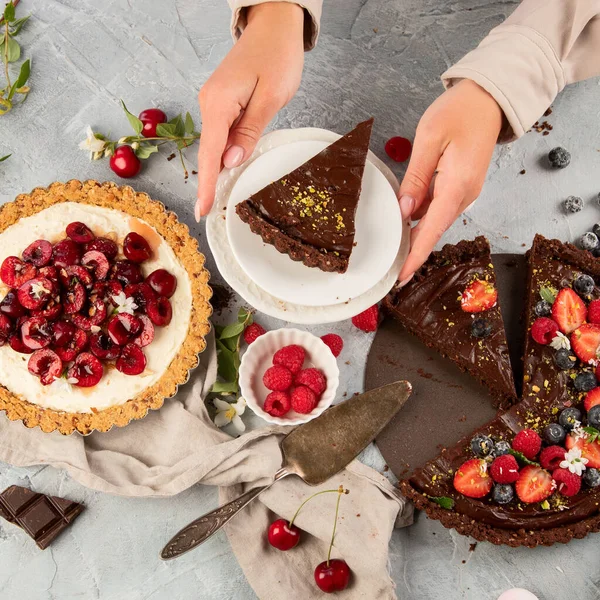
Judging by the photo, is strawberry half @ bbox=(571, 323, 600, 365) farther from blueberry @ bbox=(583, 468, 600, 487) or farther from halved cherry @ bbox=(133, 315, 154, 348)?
halved cherry @ bbox=(133, 315, 154, 348)

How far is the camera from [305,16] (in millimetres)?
3088

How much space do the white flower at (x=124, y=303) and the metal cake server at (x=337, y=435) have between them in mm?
1102

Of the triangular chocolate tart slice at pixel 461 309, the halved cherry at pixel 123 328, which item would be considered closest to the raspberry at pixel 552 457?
the triangular chocolate tart slice at pixel 461 309

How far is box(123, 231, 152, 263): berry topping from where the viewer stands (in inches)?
A: 133

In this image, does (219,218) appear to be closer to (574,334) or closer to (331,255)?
(331,255)

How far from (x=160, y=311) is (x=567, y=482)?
2365mm

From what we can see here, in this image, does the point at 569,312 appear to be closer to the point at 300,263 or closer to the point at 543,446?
the point at 543,446

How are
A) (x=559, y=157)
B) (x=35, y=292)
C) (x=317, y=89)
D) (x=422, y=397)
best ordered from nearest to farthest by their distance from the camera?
(x=35, y=292)
(x=422, y=397)
(x=559, y=157)
(x=317, y=89)

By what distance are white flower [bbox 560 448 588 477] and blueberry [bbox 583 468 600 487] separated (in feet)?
0.09

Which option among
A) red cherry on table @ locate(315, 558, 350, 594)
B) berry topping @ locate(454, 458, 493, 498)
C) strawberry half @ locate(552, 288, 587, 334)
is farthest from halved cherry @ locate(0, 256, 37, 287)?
strawberry half @ locate(552, 288, 587, 334)

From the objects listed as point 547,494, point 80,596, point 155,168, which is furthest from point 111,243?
point 547,494

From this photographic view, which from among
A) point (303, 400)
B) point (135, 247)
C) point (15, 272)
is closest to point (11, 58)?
point (15, 272)

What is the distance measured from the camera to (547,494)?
3354 millimetres

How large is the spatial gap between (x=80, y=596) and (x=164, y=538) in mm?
576
